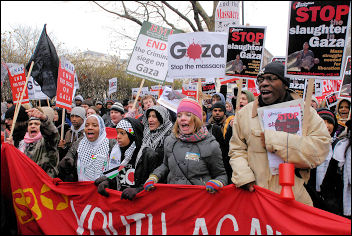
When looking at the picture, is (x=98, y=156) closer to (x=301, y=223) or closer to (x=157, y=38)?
(x=301, y=223)

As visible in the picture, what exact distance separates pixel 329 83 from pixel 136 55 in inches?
177

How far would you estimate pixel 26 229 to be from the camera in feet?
12.0

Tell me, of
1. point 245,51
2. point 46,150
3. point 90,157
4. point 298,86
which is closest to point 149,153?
point 90,157

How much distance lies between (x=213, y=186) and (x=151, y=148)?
891mm

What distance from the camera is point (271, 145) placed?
258cm

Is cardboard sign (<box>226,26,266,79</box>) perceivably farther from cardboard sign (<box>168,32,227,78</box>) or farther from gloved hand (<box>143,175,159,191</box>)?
gloved hand (<box>143,175,159,191</box>)

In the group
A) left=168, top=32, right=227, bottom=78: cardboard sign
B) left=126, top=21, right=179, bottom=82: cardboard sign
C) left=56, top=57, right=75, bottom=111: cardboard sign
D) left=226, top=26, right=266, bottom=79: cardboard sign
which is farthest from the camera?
left=126, top=21, right=179, bottom=82: cardboard sign

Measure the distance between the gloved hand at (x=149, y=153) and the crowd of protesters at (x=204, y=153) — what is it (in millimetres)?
A: 10

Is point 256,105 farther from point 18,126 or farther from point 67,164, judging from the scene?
point 18,126

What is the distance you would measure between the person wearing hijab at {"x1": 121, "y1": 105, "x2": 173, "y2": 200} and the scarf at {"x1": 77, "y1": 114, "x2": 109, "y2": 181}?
55 centimetres

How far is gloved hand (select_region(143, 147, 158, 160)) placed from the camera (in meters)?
3.35

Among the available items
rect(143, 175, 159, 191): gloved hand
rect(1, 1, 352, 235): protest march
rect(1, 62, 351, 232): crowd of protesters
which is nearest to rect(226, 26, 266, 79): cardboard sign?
rect(1, 1, 352, 235): protest march

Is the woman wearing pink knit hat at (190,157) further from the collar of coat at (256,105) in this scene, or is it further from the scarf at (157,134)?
the collar of coat at (256,105)

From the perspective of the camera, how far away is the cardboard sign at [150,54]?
19.0 feet
